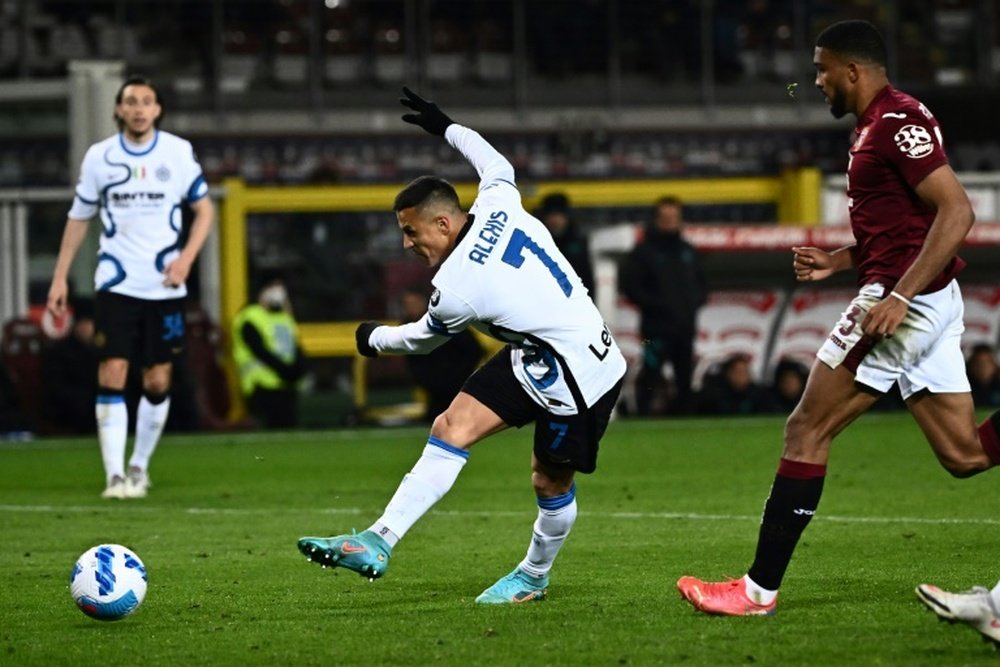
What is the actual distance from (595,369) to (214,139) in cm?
2550

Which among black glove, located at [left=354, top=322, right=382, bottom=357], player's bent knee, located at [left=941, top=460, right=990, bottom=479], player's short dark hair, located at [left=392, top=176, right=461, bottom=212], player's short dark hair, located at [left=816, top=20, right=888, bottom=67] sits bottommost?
player's bent knee, located at [left=941, top=460, right=990, bottom=479]

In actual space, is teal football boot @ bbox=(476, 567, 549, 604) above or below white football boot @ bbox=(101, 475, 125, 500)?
above

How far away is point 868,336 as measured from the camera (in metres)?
5.91

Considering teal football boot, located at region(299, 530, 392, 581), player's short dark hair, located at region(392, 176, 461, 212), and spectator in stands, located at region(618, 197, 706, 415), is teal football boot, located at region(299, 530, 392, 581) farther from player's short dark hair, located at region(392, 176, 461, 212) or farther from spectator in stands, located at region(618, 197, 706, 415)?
spectator in stands, located at region(618, 197, 706, 415)

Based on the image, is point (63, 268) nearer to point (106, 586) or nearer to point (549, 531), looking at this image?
point (106, 586)

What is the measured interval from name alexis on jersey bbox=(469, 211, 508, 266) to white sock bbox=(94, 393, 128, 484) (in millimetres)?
5192

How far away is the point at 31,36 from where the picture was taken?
105ft

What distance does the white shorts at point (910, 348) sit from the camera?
602cm

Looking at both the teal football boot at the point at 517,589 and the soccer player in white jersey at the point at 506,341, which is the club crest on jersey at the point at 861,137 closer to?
the soccer player in white jersey at the point at 506,341

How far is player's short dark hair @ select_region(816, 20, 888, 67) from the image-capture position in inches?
239

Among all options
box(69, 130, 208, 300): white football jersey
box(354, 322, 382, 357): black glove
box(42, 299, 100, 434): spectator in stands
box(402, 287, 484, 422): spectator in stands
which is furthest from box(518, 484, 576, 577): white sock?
box(42, 299, 100, 434): spectator in stands

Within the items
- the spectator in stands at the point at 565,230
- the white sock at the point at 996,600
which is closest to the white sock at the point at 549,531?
the white sock at the point at 996,600

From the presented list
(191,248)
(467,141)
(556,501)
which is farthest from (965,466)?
(191,248)

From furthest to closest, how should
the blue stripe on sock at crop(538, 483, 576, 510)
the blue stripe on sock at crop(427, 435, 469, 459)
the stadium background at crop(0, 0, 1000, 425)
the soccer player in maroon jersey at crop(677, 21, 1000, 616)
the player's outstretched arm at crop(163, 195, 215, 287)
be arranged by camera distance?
the stadium background at crop(0, 0, 1000, 425) → the player's outstretched arm at crop(163, 195, 215, 287) → the blue stripe on sock at crop(538, 483, 576, 510) → the blue stripe on sock at crop(427, 435, 469, 459) → the soccer player in maroon jersey at crop(677, 21, 1000, 616)
